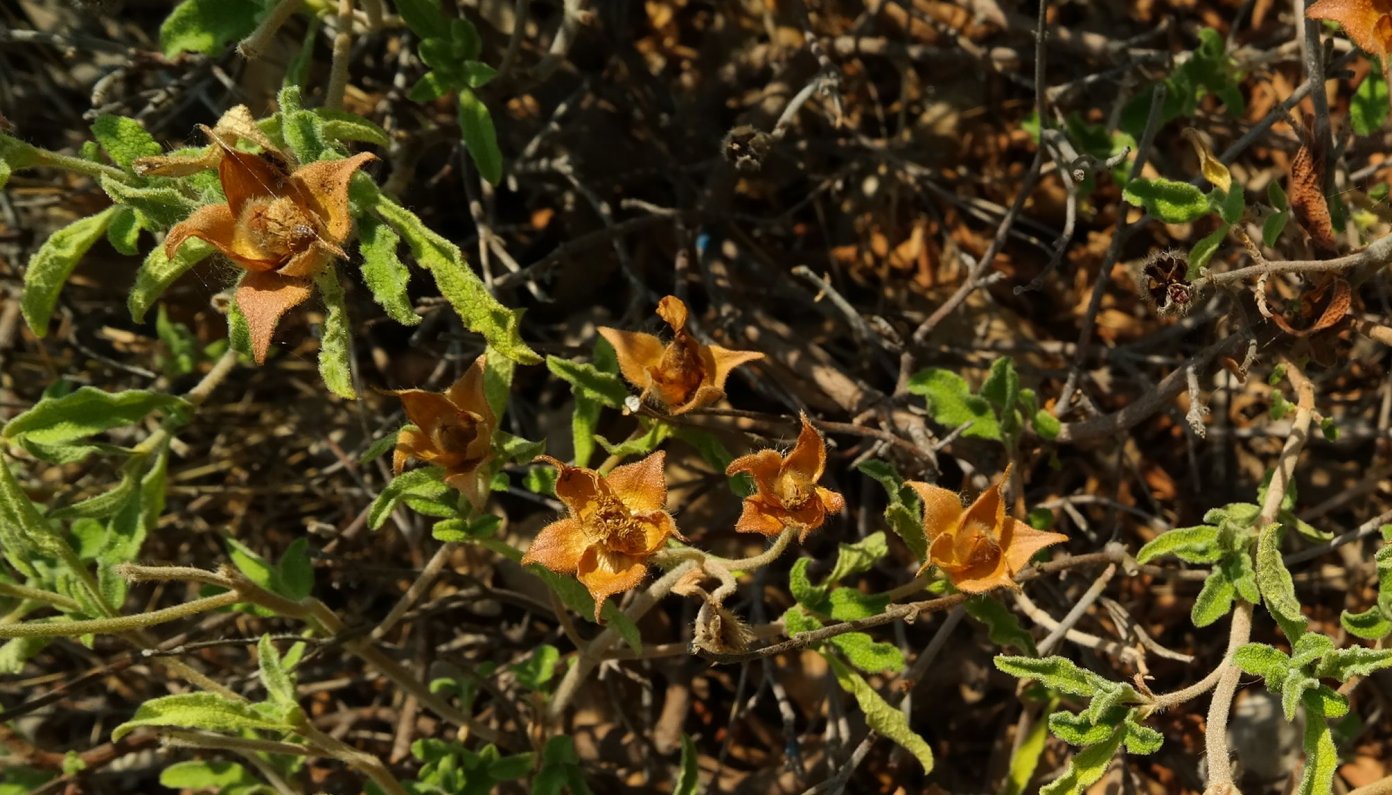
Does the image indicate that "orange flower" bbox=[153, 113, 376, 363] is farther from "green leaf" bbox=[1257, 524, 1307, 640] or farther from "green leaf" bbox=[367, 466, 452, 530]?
"green leaf" bbox=[1257, 524, 1307, 640]

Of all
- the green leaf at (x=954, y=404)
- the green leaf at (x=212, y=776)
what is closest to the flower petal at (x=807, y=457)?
the green leaf at (x=954, y=404)

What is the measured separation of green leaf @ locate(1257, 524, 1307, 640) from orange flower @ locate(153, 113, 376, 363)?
162 centimetres

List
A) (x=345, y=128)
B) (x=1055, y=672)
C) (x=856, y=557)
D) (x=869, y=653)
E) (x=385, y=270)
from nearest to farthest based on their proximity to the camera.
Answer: (x=385, y=270)
(x=1055, y=672)
(x=345, y=128)
(x=869, y=653)
(x=856, y=557)

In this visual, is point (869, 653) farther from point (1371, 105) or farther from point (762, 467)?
point (1371, 105)

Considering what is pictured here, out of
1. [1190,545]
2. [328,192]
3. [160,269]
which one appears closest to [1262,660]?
[1190,545]

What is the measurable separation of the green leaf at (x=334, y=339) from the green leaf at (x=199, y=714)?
0.70 meters

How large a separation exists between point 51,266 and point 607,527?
124cm

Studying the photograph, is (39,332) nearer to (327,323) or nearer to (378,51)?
(327,323)

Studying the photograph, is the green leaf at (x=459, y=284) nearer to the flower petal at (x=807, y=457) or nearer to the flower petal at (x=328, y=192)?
the flower petal at (x=328, y=192)

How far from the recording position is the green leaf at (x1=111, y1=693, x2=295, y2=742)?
2.17 meters

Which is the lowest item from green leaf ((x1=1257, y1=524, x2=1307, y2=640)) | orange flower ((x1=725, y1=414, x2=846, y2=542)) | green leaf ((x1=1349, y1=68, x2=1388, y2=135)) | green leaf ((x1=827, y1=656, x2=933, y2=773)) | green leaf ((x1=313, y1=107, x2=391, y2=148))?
green leaf ((x1=827, y1=656, x2=933, y2=773))

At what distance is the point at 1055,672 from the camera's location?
208cm

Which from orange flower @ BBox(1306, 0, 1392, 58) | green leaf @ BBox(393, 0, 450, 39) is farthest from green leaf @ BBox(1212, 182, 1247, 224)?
green leaf @ BBox(393, 0, 450, 39)

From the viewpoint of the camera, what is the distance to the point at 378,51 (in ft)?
11.5
